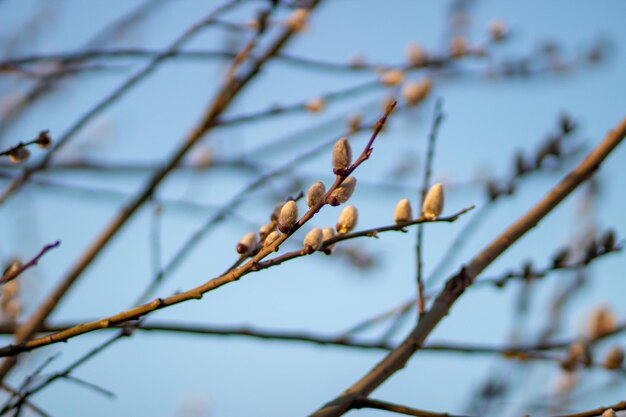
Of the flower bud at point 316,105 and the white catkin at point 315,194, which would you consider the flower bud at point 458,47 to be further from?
the white catkin at point 315,194

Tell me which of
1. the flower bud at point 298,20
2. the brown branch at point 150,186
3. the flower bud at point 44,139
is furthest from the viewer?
the flower bud at point 298,20

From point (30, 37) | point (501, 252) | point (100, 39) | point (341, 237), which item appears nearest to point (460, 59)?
point (100, 39)

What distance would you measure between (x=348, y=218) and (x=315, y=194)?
0.35 feet

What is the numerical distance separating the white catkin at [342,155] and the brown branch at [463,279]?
0.40 m

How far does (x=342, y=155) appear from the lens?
34.2 inches

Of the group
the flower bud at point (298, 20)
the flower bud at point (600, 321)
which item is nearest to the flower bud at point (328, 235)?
the flower bud at point (600, 321)

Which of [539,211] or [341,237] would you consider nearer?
[341,237]

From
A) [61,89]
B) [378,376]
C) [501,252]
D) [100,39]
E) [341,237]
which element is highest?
[61,89]

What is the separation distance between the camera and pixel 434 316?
1.18 metres

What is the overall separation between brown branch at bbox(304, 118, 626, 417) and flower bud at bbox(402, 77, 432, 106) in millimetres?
1184

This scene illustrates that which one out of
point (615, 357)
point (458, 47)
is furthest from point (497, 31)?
point (615, 357)

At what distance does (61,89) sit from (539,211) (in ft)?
9.52

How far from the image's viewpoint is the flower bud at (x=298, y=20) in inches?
84.7

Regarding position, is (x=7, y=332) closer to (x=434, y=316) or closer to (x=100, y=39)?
(x=434, y=316)
